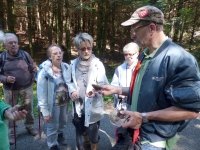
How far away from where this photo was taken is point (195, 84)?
2.10 m

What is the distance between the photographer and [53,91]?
13.9 feet

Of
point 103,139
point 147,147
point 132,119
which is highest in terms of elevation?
point 132,119

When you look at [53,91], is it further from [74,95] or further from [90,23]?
[90,23]

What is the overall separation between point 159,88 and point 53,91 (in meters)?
2.34

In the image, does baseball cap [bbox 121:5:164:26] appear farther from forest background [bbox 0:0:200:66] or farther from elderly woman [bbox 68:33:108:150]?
forest background [bbox 0:0:200:66]

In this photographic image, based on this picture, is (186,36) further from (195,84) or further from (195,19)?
(195,84)

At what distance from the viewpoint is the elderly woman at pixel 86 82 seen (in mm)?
3955

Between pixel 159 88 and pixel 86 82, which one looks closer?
pixel 159 88

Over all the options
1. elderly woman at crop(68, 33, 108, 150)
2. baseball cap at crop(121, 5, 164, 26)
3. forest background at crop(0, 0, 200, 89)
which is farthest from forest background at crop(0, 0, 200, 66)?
baseball cap at crop(121, 5, 164, 26)

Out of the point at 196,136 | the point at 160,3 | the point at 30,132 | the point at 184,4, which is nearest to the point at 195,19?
the point at 184,4

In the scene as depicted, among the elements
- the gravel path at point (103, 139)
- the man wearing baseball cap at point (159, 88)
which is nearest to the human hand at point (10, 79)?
the gravel path at point (103, 139)

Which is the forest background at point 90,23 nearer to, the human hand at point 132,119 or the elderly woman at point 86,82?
the elderly woman at point 86,82

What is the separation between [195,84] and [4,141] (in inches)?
68.7

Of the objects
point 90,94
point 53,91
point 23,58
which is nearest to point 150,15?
point 90,94
